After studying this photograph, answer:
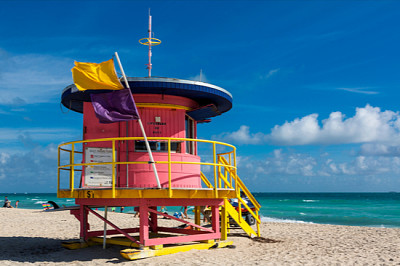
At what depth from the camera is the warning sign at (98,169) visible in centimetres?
1136

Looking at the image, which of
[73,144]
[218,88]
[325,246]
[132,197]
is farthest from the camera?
[325,246]

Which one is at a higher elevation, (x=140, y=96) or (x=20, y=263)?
(x=140, y=96)

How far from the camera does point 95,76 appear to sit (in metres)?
11.1

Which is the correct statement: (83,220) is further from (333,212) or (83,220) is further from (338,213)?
(333,212)

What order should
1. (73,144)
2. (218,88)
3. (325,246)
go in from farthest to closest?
1. (325,246)
2. (218,88)
3. (73,144)

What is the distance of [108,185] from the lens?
11477mm

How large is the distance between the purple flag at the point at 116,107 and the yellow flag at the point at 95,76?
0.24 meters

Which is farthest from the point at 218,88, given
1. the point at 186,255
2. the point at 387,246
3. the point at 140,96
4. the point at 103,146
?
the point at 387,246

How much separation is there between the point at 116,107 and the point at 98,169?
1.91 m

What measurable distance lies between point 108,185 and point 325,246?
28.3 feet

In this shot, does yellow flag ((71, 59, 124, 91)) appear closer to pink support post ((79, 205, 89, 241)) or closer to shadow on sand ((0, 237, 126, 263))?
pink support post ((79, 205, 89, 241))

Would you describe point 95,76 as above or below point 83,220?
above

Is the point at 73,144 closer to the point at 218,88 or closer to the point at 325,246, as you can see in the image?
the point at 218,88

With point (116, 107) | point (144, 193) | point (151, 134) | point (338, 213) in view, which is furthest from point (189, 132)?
point (338, 213)
